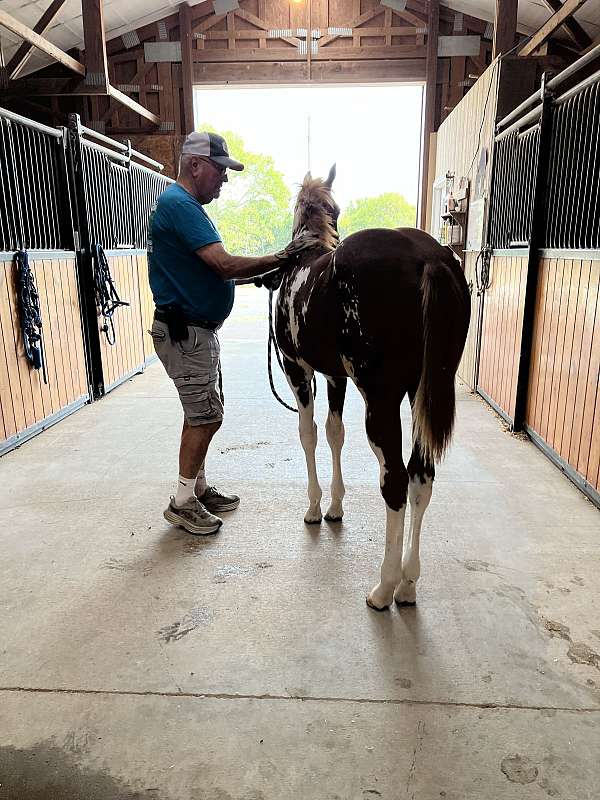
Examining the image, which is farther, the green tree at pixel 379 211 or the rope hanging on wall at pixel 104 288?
the green tree at pixel 379 211

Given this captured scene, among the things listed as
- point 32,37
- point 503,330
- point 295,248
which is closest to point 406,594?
point 295,248

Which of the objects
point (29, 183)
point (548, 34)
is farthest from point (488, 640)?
→ point (548, 34)

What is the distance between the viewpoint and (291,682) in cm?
164

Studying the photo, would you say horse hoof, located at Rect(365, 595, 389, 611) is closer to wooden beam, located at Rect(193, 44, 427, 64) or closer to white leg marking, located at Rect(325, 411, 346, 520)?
white leg marking, located at Rect(325, 411, 346, 520)

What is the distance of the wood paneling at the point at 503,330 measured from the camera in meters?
4.01

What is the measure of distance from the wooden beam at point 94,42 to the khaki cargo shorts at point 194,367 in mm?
6050

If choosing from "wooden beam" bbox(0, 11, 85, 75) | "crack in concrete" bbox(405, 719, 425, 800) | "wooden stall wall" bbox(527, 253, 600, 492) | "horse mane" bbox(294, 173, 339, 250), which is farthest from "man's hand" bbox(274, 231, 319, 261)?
"wooden beam" bbox(0, 11, 85, 75)

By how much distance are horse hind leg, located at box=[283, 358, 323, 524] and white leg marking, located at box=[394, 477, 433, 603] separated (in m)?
A: 0.69

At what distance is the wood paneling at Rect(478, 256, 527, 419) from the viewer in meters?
4.01

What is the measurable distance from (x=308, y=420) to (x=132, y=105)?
7494 millimetres

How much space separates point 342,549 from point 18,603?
50.3 inches

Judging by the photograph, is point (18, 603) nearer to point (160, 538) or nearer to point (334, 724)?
point (160, 538)

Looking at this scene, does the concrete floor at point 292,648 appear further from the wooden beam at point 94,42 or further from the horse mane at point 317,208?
the wooden beam at point 94,42

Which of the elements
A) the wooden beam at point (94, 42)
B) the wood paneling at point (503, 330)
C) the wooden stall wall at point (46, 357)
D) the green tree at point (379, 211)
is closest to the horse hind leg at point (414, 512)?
the wood paneling at point (503, 330)
